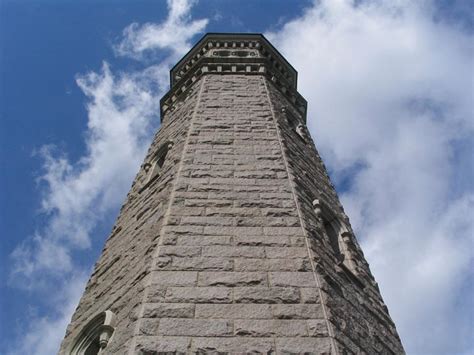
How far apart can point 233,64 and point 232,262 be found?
835cm

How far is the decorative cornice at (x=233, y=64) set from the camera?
12359 millimetres

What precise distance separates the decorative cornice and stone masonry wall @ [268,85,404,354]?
4.01m

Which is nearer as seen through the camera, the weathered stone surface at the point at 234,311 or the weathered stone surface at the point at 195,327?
the weathered stone surface at the point at 195,327

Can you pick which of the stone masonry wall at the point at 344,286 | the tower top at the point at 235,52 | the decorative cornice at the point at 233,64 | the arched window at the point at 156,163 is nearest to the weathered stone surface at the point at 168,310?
the stone masonry wall at the point at 344,286

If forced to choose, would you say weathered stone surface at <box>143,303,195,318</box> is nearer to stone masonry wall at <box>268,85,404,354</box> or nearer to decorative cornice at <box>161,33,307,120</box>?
stone masonry wall at <box>268,85,404,354</box>

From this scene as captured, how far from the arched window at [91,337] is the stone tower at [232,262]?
15mm

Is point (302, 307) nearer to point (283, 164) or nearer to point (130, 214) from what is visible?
point (283, 164)

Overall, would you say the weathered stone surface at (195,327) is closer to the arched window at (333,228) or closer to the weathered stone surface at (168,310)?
the weathered stone surface at (168,310)

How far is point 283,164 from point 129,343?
3.68m

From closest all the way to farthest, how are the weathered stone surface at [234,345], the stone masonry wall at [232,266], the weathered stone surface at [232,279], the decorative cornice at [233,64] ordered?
the weathered stone surface at [234,345], the stone masonry wall at [232,266], the weathered stone surface at [232,279], the decorative cornice at [233,64]

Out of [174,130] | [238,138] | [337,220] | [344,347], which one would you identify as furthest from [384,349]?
[174,130]

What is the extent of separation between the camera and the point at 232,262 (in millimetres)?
4852

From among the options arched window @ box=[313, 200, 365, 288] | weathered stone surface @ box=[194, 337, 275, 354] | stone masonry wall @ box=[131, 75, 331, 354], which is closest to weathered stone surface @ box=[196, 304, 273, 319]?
stone masonry wall @ box=[131, 75, 331, 354]

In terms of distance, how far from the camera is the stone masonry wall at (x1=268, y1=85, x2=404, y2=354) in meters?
4.58
